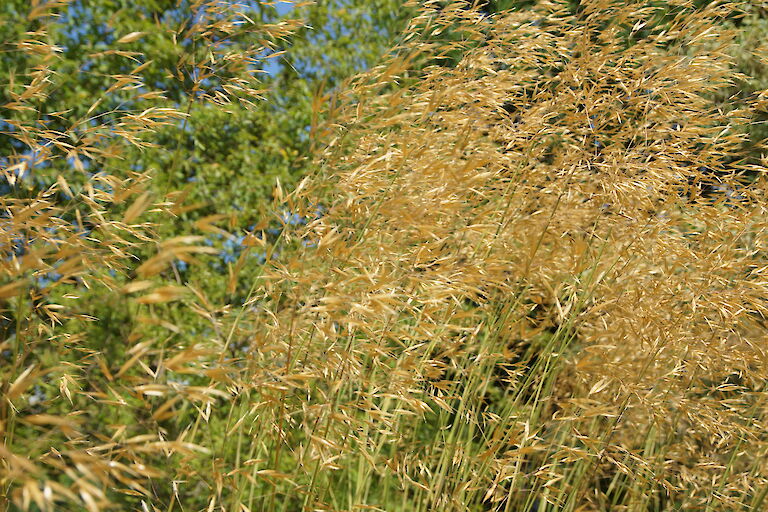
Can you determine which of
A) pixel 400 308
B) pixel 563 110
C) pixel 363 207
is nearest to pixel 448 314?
pixel 400 308

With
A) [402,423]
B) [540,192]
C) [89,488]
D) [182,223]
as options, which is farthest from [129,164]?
[89,488]

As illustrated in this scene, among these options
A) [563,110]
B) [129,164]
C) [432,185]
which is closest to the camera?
[432,185]

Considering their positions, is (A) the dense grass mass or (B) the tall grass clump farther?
(B) the tall grass clump

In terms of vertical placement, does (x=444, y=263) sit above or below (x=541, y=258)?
above

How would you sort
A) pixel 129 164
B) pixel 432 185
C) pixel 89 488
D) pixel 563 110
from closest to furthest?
pixel 89 488, pixel 432 185, pixel 563 110, pixel 129 164

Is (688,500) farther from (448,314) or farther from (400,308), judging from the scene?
(400,308)

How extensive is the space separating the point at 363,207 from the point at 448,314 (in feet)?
1.76

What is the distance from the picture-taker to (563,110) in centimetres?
228

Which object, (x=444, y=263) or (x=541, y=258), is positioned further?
(x=541, y=258)

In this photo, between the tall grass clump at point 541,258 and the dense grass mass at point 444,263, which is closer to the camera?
the dense grass mass at point 444,263

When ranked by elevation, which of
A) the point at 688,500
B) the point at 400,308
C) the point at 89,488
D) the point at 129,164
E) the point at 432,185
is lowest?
the point at 688,500

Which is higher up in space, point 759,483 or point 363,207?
point 363,207

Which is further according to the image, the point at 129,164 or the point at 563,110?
the point at 129,164

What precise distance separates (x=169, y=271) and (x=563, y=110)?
262cm
